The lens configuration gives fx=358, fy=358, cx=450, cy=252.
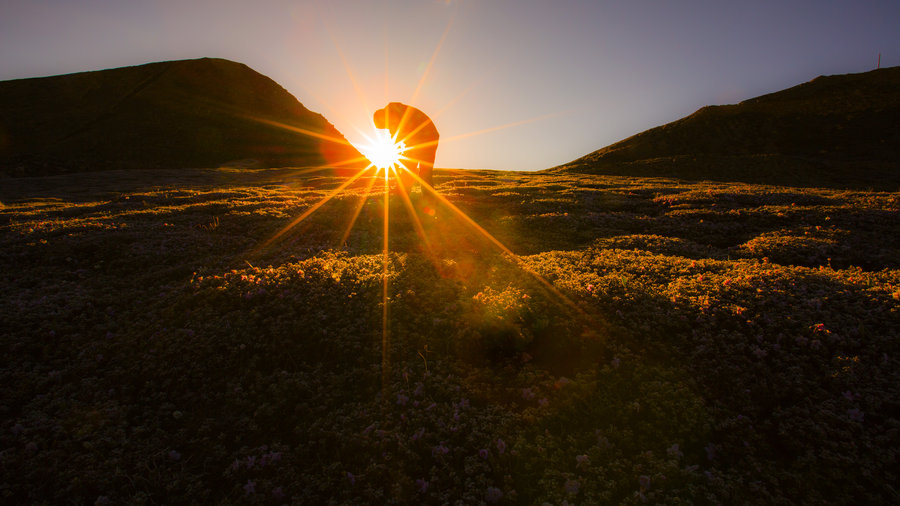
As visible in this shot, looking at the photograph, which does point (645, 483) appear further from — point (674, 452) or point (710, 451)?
point (710, 451)

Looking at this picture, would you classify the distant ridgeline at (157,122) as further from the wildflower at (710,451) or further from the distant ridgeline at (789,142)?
the wildflower at (710,451)

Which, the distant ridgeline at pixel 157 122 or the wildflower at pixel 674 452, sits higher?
the distant ridgeline at pixel 157 122

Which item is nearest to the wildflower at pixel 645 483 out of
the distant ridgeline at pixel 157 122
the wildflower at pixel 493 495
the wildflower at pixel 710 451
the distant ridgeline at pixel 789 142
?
the wildflower at pixel 710 451

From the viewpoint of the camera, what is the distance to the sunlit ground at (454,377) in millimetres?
4789

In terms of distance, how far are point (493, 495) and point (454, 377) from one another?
2.23 meters

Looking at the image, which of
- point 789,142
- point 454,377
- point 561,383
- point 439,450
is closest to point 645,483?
point 561,383

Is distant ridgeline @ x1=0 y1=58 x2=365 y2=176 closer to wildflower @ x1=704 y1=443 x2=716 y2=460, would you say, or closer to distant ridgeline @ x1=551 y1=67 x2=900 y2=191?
distant ridgeline @ x1=551 y1=67 x2=900 y2=191

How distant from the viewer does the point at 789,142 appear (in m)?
60.2

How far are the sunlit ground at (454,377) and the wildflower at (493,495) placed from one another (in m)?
0.02

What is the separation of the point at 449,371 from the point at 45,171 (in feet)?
245

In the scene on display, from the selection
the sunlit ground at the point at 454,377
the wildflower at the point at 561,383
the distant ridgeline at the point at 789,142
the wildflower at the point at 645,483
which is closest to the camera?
the wildflower at the point at 645,483

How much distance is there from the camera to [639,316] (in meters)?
7.56

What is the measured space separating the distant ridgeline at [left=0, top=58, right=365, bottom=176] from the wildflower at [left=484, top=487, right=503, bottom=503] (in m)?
75.3

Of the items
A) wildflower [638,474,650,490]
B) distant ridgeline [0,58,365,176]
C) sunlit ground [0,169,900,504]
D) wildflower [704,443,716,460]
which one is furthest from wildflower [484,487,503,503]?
distant ridgeline [0,58,365,176]
